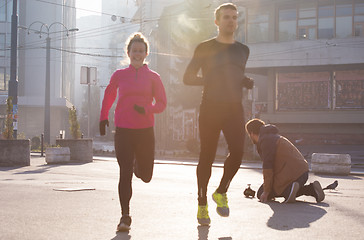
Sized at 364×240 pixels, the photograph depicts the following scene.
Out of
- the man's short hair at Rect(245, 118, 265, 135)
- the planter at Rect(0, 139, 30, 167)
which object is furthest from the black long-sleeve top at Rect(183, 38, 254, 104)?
the planter at Rect(0, 139, 30, 167)

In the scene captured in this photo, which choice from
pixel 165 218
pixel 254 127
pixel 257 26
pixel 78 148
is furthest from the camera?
pixel 257 26

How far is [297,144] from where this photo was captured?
124ft

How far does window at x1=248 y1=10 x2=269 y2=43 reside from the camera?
128ft

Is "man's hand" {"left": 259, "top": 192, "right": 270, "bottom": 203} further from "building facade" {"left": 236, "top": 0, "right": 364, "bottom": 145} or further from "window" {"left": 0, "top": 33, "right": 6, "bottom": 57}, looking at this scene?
"window" {"left": 0, "top": 33, "right": 6, "bottom": 57}

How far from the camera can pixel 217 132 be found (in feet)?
17.8

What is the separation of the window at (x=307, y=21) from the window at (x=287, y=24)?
362 millimetres

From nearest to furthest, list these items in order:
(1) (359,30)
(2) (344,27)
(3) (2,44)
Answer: (1) (359,30), (2) (344,27), (3) (2,44)

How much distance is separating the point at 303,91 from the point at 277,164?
31.0 metres

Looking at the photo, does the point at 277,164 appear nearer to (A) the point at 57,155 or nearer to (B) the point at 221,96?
(B) the point at 221,96

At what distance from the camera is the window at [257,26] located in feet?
128

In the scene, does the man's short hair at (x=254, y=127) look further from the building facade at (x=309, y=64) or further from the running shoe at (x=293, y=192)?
the building facade at (x=309, y=64)

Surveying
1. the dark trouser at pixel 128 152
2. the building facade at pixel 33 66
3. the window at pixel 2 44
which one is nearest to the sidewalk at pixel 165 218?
the dark trouser at pixel 128 152

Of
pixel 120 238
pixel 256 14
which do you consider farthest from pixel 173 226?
pixel 256 14

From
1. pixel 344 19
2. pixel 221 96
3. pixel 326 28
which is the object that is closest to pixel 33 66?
pixel 326 28
